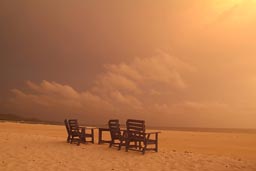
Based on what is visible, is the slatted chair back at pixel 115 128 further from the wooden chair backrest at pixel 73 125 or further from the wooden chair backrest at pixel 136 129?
the wooden chair backrest at pixel 73 125

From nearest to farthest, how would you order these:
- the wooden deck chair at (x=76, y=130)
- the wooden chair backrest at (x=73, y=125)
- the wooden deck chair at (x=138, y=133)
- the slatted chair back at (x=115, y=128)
→ 1. the wooden deck chair at (x=138, y=133)
2. the slatted chair back at (x=115, y=128)
3. the wooden deck chair at (x=76, y=130)
4. the wooden chair backrest at (x=73, y=125)

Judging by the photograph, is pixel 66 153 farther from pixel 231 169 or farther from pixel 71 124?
pixel 231 169

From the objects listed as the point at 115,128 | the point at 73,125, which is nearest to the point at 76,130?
the point at 73,125

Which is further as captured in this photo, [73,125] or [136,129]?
[73,125]

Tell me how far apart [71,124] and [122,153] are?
11.3ft

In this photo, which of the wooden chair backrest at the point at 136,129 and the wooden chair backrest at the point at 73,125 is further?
the wooden chair backrest at the point at 73,125

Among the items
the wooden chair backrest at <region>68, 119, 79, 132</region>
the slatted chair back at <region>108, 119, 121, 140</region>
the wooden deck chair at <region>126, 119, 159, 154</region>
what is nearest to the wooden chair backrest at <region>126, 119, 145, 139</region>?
the wooden deck chair at <region>126, 119, 159, 154</region>

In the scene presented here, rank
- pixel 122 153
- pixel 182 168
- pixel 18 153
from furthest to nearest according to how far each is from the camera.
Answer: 1. pixel 122 153
2. pixel 18 153
3. pixel 182 168

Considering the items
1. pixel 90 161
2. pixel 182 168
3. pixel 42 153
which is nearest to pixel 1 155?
pixel 42 153

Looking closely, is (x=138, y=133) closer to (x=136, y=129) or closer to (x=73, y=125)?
Answer: (x=136, y=129)

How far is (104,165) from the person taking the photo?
27.3ft

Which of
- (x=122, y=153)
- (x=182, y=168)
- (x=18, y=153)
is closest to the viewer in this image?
(x=182, y=168)

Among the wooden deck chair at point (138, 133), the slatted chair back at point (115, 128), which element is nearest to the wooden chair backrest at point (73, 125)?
the slatted chair back at point (115, 128)

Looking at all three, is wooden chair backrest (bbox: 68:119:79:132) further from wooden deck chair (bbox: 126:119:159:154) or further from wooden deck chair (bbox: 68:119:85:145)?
wooden deck chair (bbox: 126:119:159:154)
